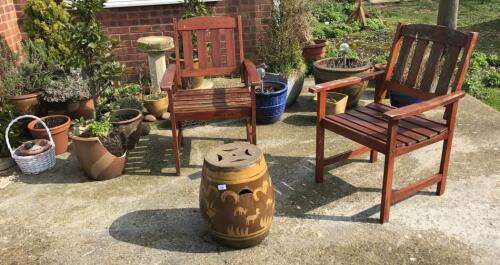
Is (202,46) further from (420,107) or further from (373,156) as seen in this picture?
(420,107)

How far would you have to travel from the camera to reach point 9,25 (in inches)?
218

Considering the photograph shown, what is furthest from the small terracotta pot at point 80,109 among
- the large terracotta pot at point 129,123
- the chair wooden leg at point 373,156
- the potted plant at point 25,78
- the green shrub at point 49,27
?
the chair wooden leg at point 373,156

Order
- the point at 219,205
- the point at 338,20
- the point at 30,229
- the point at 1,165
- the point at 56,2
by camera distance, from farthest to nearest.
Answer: the point at 338,20 < the point at 56,2 < the point at 1,165 < the point at 30,229 < the point at 219,205

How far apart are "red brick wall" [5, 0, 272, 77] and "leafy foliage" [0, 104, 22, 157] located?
6.88 ft

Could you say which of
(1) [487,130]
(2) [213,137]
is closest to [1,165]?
(2) [213,137]

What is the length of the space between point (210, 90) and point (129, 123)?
84cm

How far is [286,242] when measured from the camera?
3.07 m

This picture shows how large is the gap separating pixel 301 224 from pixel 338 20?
770 cm

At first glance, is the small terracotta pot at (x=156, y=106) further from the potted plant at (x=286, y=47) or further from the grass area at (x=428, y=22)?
the grass area at (x=428, y=22)

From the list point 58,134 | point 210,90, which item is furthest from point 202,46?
point 58,134

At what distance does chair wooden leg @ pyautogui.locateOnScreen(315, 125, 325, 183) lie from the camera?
3598mm

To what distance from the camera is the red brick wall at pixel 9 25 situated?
211 inches

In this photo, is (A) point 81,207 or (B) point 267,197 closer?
(B) point 267,197

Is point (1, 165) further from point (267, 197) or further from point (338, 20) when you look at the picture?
point (338, 20)
